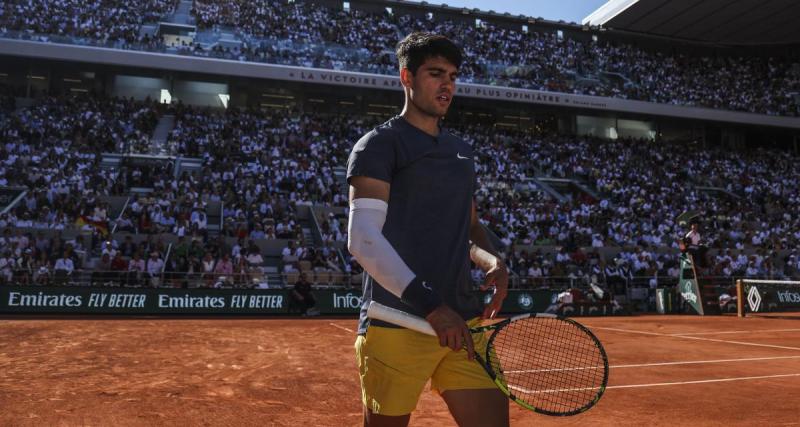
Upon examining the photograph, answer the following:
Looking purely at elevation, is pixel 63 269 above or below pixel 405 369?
below

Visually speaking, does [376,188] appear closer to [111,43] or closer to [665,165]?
[111,43]

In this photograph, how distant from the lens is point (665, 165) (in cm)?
3669

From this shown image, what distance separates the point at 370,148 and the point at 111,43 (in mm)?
33324

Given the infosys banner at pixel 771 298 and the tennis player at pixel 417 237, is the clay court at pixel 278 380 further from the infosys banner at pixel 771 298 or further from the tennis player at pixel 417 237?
the infosys banner at pixel 771 298

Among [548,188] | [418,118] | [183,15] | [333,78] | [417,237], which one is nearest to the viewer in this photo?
[417,237]

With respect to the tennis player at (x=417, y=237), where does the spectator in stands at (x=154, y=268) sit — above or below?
below

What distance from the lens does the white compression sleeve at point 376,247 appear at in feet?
7.38

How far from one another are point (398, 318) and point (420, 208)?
0.47m

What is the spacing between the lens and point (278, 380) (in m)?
6.61

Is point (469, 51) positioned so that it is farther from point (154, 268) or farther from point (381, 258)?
point (381, 258)

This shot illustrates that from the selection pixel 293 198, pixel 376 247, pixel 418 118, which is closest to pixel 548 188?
pixel 293 198

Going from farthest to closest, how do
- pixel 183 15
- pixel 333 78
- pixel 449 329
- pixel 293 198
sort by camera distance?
pixel 183 15 < pixel 333 78 < pixel 293 198 < pixel 449 329

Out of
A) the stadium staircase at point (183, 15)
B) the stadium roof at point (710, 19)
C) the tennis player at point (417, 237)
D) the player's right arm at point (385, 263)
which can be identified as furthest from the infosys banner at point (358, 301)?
the stadium roof at point (710, 19)

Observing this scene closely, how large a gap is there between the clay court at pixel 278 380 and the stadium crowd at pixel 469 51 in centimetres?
2534
